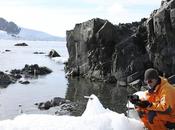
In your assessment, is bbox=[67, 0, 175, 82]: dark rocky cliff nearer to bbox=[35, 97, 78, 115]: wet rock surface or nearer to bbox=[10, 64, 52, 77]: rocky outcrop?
bbox=[10, 64, 52, 77]: rocky outcrop

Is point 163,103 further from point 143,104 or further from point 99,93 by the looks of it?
point 99,93

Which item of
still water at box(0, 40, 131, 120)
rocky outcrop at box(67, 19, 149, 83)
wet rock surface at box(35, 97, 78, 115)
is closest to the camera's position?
wet rock surface at box(35, 97, 78, 115)

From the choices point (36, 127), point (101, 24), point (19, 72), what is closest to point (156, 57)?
point (101, 24)

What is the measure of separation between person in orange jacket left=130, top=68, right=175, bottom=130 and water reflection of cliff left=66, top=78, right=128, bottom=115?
24073 mm

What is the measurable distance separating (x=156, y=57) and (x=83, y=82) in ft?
34.7

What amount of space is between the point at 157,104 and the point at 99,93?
35.9 m

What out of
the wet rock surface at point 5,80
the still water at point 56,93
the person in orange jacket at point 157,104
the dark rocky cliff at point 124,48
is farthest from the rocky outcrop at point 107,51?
the person in orange jacket at point 157,104

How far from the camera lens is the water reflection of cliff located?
40.2 m

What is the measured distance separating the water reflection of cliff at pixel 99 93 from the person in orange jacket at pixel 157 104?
79.0ft

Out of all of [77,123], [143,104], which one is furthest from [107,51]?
[143,104]

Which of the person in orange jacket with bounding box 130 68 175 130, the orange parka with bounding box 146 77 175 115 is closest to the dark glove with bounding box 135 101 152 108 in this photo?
the person in orange jacket with bounding box 130 68 175 130

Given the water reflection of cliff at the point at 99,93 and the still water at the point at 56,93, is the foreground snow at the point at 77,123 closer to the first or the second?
the still water at the point at 56,93

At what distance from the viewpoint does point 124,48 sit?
2376 inches

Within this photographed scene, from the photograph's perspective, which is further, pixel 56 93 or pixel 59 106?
pixel 56 93
